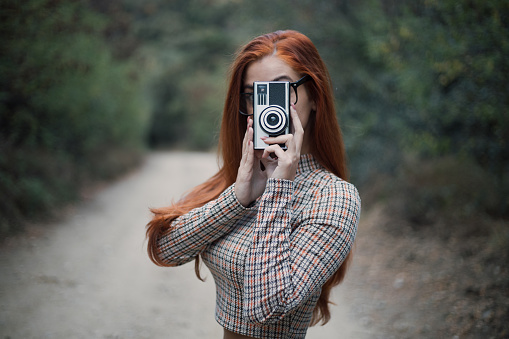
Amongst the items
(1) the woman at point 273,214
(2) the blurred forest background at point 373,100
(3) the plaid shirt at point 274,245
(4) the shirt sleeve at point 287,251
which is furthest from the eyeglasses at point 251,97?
(2) the blurred forest background at point 373,100

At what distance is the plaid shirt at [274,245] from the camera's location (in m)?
1.33

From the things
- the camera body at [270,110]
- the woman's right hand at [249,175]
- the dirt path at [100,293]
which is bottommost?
the dirt path at [100,293]

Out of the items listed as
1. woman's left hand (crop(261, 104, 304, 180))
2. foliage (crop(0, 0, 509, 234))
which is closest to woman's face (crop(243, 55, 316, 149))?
woman's left hand (crop(261, 104, 304, 180))

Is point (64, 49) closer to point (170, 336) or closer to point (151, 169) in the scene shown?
point (170, 336)

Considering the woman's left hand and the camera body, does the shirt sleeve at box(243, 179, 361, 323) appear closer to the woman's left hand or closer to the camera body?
the woman's left hand

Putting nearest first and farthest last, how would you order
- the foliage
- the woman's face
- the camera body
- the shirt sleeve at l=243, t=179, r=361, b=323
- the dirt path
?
the shirt sleeve at l=243, t=179, r=361, b=323 < the camera body < the woman's face < the dirt path < the foliage

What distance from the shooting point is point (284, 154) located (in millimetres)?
A: 1390

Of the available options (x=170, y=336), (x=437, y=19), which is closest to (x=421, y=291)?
(x=170, y=336)

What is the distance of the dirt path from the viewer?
4.07 meters

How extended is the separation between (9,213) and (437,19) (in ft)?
21.0

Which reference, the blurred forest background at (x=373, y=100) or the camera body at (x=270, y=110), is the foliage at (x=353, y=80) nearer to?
the blurred forest background at (x=373, y=100)

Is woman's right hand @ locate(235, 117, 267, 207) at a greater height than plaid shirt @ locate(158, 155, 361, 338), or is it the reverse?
woman's right hand @ locate(235, 117, 267, 207)

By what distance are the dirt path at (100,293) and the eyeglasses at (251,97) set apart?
287 centimetres

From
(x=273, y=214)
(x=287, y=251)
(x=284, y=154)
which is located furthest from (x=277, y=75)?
(x=287, y=251)
